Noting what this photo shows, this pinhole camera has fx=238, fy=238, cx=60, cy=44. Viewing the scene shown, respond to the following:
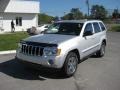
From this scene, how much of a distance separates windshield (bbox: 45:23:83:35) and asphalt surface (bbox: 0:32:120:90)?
145cm

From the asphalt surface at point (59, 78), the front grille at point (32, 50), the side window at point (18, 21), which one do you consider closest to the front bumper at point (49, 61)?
the front grille at point (32, 50)

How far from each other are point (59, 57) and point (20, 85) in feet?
4.70

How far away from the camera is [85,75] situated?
8211 millimetres

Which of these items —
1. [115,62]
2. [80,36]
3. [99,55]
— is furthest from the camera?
[99,55]

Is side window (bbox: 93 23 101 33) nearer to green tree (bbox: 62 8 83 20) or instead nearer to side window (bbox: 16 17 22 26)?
side window (bbox: 16 17 22 26)

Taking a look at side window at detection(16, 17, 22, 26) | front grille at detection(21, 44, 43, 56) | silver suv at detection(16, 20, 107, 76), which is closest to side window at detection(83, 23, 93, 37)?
silver suv at detection(16, 20, 107, 76)

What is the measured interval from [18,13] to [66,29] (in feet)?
92.8

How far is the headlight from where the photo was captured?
7.29 metres

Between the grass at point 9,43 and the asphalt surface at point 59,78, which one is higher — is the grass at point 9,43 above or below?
above

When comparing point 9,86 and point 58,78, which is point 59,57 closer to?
point 58,78

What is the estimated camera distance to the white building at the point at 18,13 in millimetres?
34812

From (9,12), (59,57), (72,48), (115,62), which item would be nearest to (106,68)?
(115,62)

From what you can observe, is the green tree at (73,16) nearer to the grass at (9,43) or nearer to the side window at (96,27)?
the grass at (9,43)

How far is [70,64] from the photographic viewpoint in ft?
25.9
